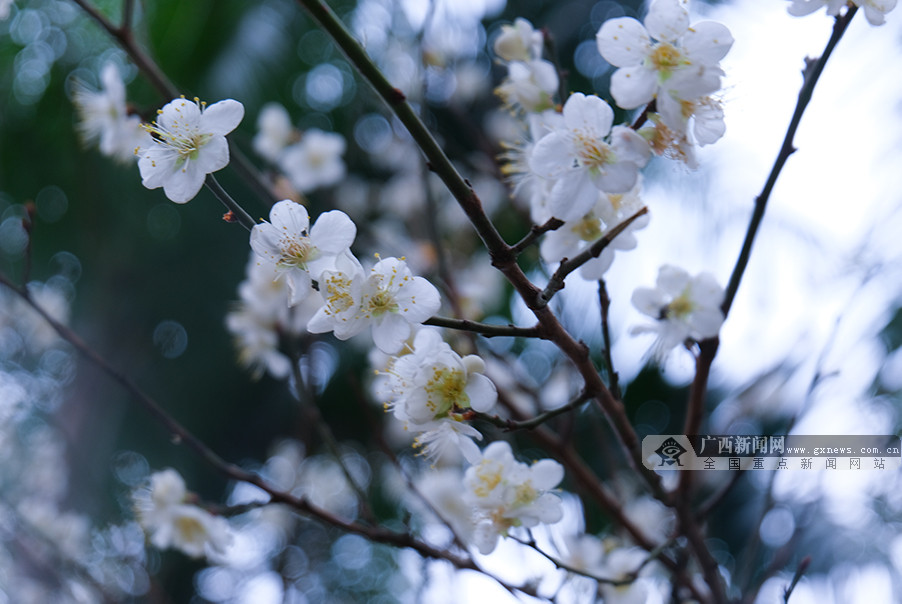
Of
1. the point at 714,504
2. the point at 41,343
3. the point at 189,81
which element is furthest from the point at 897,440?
the point at 41,343

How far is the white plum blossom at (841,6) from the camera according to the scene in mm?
564

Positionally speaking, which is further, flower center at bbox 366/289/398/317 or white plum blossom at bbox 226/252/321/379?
white plum blossom at bbox 226/252/321/379

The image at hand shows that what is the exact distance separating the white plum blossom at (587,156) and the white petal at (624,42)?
62mm

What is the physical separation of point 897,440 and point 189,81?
5.83 feet

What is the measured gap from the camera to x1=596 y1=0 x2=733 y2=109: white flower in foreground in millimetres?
497

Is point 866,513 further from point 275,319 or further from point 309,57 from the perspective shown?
point 309,57

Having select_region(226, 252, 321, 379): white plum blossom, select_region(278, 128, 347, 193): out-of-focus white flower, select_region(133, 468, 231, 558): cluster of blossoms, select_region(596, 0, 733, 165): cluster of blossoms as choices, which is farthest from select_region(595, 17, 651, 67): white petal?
select_region(278, 128, 347, 193): out-of-focus white flower

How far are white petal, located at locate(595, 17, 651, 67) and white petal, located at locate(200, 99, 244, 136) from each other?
0.95 ft

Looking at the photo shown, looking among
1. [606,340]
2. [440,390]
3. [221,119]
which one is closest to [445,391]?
[440,390]

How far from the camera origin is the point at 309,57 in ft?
6.37

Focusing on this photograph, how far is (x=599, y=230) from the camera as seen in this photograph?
62 centimetres

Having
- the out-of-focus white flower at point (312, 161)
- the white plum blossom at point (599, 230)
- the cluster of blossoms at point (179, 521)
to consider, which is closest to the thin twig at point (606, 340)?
the white plum blossom at point (599, 230)

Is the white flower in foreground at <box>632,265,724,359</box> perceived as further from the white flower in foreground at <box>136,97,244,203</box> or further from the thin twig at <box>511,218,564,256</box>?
the white flower in foreground at <box>136,97,244,203</box>

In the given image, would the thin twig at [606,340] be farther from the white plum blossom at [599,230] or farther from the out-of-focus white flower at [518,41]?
the out-of-focus white flower at [518,41]
